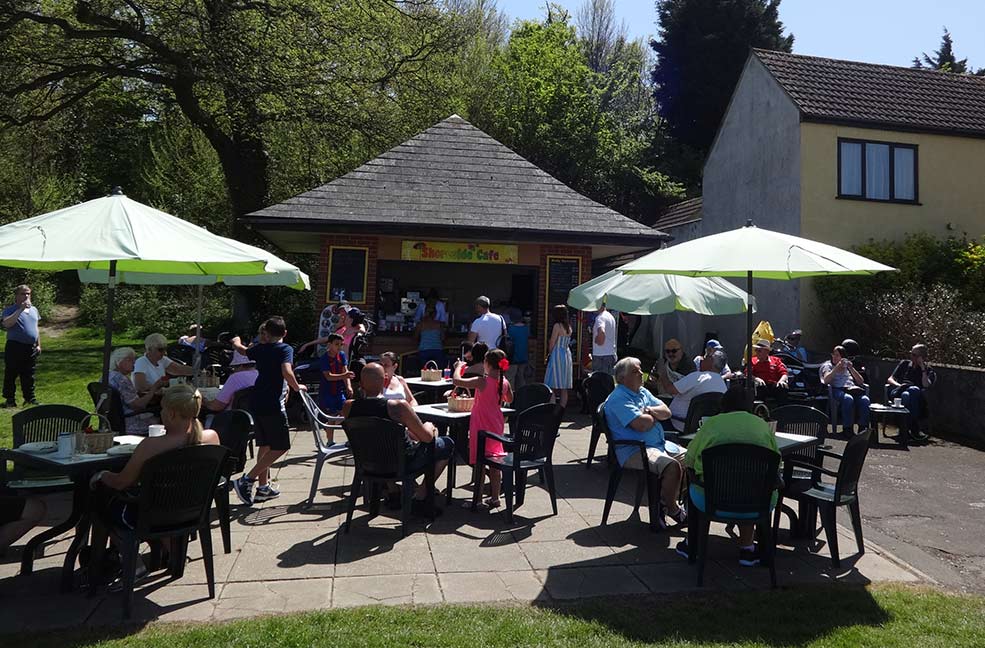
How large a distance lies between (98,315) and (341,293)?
17.3 metres

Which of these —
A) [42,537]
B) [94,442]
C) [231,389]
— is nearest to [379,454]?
[94,442]

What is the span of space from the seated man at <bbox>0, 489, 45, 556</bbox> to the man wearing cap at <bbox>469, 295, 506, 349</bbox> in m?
6.61

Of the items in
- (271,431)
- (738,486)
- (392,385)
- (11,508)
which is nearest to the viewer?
(11,508)

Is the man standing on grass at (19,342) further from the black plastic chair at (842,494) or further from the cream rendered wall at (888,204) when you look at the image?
the cream rendered wall at (888,204)

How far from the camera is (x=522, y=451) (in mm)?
6445

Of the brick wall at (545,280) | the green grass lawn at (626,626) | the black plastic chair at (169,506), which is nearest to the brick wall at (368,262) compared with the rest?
the brick wall at (545,280)

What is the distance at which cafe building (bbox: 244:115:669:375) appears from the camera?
12633 millimetres

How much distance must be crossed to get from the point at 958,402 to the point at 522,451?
27.0ft

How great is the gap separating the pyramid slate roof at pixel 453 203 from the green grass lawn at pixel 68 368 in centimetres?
466

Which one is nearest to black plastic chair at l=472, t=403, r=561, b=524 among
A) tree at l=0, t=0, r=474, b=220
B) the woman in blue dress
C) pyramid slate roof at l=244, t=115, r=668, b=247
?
the woman in blue dress

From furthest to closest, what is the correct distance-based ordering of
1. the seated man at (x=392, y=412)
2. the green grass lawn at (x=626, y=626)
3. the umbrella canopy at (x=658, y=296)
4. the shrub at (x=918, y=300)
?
1. the shrub at (x=918, y=300)
2. the umbrella canopy at (x=658, y=296)
3. the seated man at (x=392, y=412)
4. the green grass lawn at (x=626, y=626)

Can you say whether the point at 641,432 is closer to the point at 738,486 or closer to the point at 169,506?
the point at 738,486

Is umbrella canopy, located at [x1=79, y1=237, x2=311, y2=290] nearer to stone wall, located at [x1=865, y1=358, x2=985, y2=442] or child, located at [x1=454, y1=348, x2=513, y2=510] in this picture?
child, located at [x1=454, y1=348, x2=513, y2=510]

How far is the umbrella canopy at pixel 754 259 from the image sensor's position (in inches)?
219
